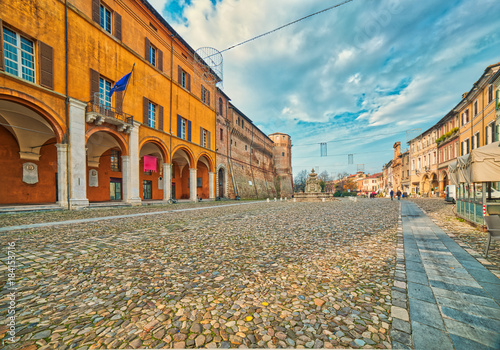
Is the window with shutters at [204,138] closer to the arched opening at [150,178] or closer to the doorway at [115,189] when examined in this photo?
the arched opening at [150,178]

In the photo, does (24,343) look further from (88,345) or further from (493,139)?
(493,139)

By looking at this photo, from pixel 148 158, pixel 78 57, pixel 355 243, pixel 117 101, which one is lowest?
pixel 355 243

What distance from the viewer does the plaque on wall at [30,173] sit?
15.1 m

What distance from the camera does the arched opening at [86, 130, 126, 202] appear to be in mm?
18234

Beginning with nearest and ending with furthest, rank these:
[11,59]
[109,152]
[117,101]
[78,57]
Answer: [11,59] → [78,57] → [117,101] → [109,152]

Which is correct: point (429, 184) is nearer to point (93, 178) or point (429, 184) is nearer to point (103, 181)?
point (103, 181)

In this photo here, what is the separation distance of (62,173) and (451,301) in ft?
55.4

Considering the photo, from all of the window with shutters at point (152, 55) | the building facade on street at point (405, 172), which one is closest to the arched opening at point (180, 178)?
the window with shutters at point (152, 55)

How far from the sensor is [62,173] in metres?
12.4

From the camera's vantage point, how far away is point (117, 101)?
16141 millimetres

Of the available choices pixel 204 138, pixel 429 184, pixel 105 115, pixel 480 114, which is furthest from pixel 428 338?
pixel 429 184

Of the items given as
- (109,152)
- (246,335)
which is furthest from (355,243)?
(109,152)

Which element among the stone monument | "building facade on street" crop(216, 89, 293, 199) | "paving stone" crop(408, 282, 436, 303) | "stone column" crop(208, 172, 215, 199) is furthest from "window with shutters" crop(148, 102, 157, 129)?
the stone monument

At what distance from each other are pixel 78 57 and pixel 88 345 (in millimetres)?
17961
